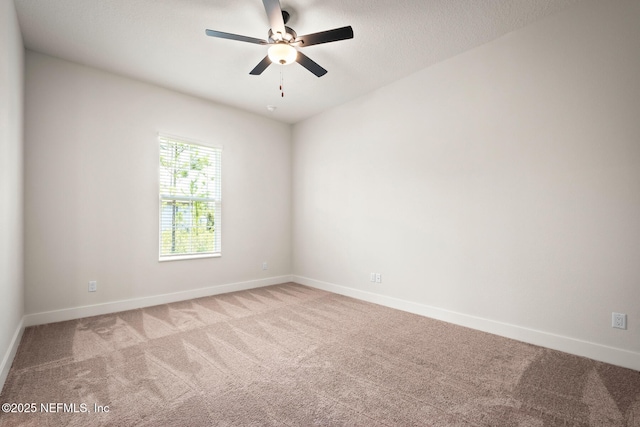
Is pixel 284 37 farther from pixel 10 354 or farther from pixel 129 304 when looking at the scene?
pixel 129 304

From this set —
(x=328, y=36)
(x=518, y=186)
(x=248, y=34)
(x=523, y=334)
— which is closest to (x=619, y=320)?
(x=523, y=334)

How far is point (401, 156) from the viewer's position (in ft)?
12.8

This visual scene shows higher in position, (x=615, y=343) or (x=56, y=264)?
(x=56, y=264)

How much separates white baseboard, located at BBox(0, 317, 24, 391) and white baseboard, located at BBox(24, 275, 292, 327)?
0.26 metres

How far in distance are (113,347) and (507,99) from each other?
14.5 feet

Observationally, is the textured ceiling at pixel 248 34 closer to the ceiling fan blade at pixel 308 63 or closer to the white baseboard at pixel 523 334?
the ceiling fan blade at pixel 308 63

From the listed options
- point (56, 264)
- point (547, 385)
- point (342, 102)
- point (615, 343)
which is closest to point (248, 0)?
point (342, 102)

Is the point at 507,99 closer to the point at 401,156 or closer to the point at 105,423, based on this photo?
the point at 401,156

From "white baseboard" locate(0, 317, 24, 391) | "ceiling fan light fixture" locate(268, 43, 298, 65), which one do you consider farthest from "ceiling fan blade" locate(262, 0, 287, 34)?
"white baseboard" locate(0, 317, 24, 391)

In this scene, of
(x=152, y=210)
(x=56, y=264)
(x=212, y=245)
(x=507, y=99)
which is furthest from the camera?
(x=212, y=245)

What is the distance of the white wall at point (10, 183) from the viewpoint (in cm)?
212

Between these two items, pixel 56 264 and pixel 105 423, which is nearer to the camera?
pixel 105 423

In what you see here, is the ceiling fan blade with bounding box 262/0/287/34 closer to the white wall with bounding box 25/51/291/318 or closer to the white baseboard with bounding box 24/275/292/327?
the white wall with bounding box 25/51/291/318

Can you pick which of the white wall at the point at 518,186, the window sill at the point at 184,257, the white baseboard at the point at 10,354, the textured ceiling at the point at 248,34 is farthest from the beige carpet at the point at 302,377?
the textured ceiling at the point at 248,34
